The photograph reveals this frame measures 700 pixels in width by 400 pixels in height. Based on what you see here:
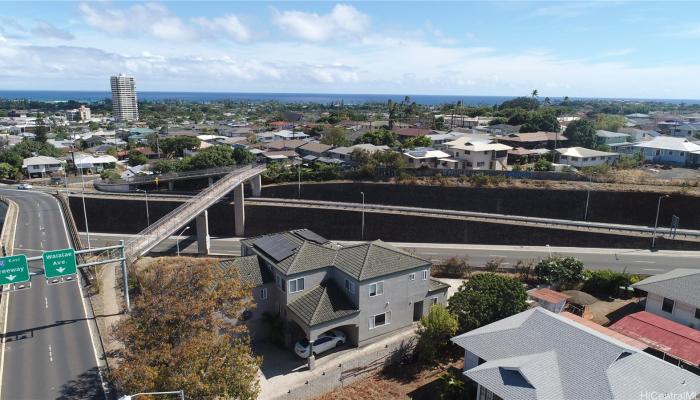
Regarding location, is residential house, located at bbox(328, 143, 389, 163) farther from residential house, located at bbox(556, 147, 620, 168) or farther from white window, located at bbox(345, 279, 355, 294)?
white window, located at bbox(345, 279, 355, 294)

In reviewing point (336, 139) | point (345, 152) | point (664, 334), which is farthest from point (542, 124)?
point (664, 334)

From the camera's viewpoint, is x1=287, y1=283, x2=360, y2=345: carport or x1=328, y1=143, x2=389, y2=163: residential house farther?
x1=328, y1=143, x2=389, y2=163: residential house

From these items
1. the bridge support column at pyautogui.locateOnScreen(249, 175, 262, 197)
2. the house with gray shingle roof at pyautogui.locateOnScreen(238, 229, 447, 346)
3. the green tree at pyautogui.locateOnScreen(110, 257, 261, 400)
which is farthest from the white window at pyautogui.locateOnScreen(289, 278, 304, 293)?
the bridge support column at pyautogui.locateOnScreen(249, 175, 262, 197)

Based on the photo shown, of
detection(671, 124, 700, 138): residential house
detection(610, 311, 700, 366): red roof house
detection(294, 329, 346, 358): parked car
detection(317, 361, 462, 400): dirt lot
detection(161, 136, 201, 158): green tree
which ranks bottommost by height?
detection(317, 361, 462, 400): dirt lot

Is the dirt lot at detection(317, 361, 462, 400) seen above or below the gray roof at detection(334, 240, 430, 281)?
below

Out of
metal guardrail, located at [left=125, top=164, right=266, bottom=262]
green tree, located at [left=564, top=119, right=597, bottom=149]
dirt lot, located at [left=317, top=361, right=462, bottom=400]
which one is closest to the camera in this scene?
dirt lot, located at [left=317, top=361, right=462, bottom=400]

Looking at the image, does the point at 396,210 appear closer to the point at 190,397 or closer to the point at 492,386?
the point at 492,386

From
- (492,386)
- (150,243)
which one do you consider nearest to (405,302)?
(492,386)
